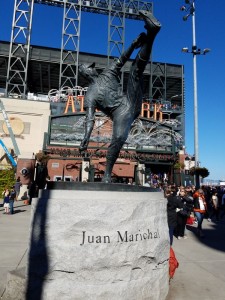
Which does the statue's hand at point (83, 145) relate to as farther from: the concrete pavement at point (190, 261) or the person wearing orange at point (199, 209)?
the person wearing orange at point (199, 209)

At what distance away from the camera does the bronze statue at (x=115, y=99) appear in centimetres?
482

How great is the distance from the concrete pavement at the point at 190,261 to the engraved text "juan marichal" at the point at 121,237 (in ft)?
3.44

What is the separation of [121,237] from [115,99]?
7.84 ft

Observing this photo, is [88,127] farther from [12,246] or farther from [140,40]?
[12,246]

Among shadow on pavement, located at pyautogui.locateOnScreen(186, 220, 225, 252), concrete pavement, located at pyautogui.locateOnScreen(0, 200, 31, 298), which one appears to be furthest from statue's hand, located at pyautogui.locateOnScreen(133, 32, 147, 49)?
shadow on pavement, located at pyautogui.locateOnScreen(186, 220, 225, 252)

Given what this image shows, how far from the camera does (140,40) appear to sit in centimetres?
470

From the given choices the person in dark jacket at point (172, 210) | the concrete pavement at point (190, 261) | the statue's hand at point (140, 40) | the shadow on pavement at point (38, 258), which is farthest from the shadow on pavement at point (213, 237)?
the statue's hand at point (140, 40)

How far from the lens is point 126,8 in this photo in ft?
145

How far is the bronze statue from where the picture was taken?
15.8 feet

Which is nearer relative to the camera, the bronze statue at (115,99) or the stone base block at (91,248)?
the stone base block at (91,248)

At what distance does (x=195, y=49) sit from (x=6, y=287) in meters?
19.4

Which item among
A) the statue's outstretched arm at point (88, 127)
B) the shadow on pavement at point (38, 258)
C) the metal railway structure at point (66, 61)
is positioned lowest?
the shadow on pavement at point (38, 258)

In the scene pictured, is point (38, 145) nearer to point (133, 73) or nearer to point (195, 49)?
point (195, 49)

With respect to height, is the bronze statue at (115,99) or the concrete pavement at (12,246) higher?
the bronze statue at (115,99)
